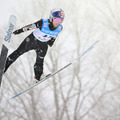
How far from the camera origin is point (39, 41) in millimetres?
4203

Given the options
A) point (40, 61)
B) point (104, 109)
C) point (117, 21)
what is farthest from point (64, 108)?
point (40, 61)

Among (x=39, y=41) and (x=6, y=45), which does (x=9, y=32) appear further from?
(x=39, y=41)

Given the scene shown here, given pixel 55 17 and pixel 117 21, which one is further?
pixel 117 21

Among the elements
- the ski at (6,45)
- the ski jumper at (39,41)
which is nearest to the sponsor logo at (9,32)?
the ski at (6,45)

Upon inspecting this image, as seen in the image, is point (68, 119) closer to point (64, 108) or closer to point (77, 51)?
point (64, 108)

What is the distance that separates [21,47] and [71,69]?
9709mm

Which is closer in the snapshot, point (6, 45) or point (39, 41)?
point (6, 45)

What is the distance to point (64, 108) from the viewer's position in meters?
12.6

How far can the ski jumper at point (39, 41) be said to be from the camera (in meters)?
3.91

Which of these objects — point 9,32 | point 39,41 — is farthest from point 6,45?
point 39,41

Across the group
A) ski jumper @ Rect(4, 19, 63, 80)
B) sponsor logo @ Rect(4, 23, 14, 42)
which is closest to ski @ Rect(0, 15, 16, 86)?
sponsor logo @ Rect(4, 23, 14, 42)

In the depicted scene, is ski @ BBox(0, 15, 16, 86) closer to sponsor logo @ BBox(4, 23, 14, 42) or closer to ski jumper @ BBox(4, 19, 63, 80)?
sponsor logo @ BBox(4, 23, 14, 42)

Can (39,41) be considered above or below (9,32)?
below

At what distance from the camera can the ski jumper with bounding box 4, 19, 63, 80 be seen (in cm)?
391
